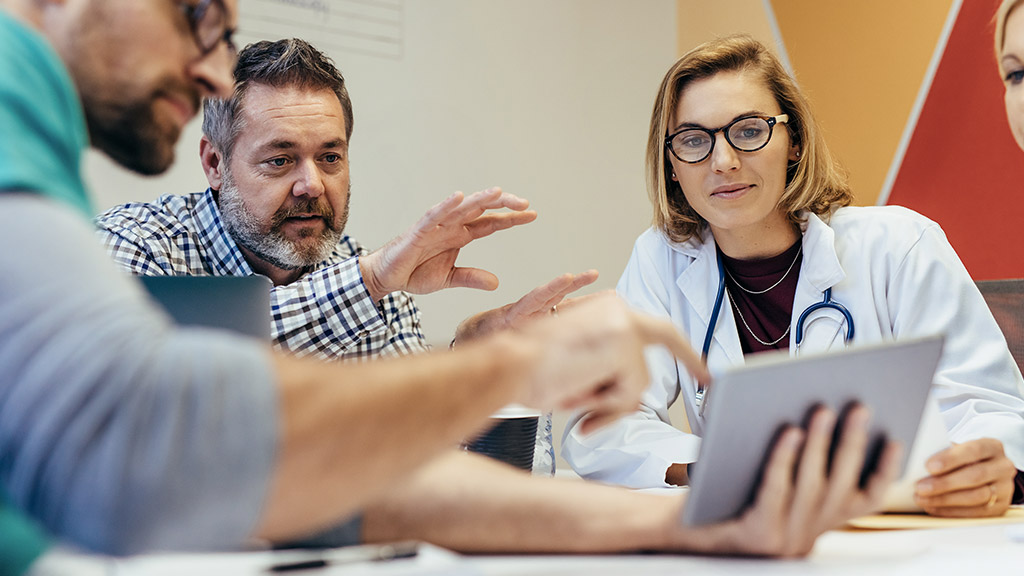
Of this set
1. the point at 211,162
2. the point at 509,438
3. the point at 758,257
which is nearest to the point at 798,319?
the point at 758,257

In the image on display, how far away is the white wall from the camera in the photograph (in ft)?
9.51

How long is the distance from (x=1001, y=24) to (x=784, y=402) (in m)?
2.21

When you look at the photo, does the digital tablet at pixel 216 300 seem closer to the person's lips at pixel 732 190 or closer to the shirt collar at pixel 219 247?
the shirt collar at pixel 219 247

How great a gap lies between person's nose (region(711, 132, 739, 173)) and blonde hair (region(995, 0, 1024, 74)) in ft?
3.44

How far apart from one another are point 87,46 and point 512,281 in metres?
2.66

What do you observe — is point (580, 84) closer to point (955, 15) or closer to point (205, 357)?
point (955, 15)

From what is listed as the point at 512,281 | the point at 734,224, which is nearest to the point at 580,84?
the point at 512,281

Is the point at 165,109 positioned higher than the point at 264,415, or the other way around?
the point at 165,109

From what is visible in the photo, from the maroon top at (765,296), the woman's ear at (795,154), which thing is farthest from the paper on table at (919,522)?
the woman's ear at (795,154)

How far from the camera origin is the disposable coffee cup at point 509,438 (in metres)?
1.27

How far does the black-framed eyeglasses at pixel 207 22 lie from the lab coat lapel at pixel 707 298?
1.40 m

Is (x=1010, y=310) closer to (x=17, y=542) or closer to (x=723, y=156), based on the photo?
(x=723, y=156)

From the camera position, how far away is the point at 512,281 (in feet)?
10.8

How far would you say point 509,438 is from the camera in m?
1.28
